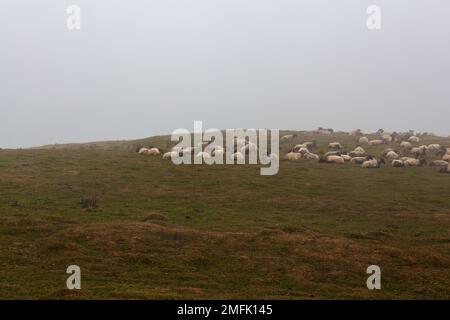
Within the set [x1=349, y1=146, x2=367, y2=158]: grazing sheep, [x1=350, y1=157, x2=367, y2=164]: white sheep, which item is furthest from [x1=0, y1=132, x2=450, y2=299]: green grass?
[x1=349, y1=146, x2=367, y2=158]: grazing sheep

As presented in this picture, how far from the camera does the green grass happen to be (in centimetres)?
1694

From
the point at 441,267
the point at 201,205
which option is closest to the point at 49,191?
the point at 201,205

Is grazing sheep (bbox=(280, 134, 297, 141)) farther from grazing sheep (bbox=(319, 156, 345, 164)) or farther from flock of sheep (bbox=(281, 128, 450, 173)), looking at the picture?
grazing sheep (bbox=(319, 156, 345, 164))

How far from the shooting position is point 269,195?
30625 mm

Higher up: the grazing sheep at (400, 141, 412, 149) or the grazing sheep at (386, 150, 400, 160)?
the grazing sheep at (400, 141, 412, 149)

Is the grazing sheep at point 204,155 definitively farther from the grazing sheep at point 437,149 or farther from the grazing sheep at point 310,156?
the grazing sheep at point 437,149

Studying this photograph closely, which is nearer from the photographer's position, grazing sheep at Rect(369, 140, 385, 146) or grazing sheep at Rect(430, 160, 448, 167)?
grazing sheep at Rect(430, 160, 448, 167)

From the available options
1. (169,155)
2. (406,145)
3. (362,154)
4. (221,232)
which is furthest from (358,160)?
(221,232)

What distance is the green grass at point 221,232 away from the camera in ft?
55.6

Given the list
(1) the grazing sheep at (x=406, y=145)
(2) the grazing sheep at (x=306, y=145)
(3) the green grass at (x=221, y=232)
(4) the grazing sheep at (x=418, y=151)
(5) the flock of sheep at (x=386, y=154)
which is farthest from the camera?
(1) the grazing sheep at (x=406, y=145)

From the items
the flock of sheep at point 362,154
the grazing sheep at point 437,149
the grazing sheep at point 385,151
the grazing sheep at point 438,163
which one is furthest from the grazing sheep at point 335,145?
the grazing sheep at point 438,163

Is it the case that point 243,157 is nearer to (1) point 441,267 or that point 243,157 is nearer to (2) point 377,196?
(2) point 377,196

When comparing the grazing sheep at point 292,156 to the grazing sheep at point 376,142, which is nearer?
the grazing sheep at point 292,156
